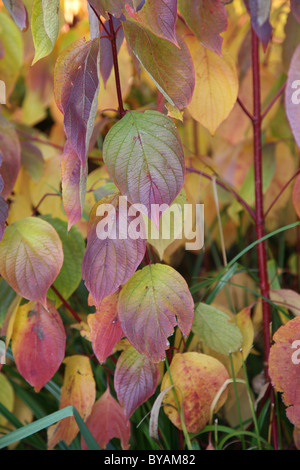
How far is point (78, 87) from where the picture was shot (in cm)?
43

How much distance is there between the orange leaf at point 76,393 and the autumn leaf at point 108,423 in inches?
1.0

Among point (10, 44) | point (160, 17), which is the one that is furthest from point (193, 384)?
point (10, 44)

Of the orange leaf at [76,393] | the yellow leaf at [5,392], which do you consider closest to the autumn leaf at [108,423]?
the orange leaf at [76,393]

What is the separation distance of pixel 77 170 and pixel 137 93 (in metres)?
1.15

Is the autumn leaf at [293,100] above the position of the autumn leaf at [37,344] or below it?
above

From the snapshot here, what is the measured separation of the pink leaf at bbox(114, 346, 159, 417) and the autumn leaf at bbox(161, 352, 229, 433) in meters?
0.03

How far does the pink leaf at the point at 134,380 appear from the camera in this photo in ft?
1.71

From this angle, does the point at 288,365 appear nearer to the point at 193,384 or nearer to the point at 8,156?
the point at 193,384

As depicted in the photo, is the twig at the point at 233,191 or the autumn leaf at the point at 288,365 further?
the twig at the point at 233,191

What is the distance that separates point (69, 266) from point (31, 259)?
0.36 ft

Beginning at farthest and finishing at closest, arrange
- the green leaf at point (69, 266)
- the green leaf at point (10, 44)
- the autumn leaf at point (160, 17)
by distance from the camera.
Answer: the green leaf at point (10, 44) < the green leaf at point (69, 266) < the autumn leaf at point (160, 17)

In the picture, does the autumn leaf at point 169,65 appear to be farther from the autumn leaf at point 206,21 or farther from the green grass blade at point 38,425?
the green grass blade at point 38,425

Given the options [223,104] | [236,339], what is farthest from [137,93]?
[236,339]

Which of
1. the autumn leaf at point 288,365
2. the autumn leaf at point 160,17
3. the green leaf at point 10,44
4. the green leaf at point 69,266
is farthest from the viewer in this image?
the green leaf at point 10,44
